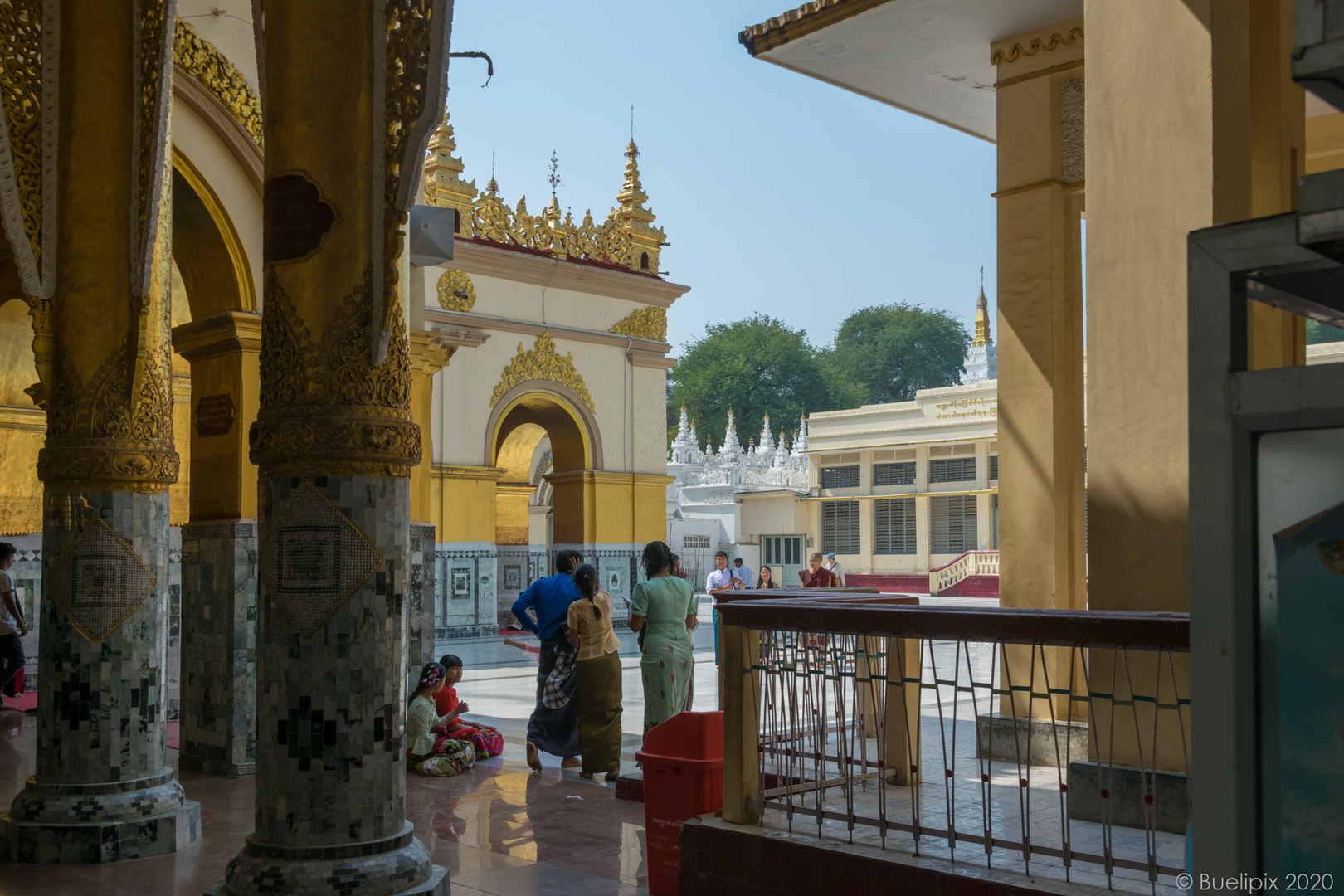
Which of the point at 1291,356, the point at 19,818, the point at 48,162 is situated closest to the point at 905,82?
the point at 1291,356

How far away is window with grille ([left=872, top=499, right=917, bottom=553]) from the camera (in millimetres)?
36219

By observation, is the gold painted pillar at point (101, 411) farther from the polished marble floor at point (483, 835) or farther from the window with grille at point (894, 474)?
the window with grille at point (894, 474)

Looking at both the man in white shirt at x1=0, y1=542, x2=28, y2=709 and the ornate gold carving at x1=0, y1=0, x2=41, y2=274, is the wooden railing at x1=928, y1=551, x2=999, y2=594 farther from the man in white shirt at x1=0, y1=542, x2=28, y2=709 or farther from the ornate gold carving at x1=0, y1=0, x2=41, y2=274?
the ornate gold carving at x1=0, y1=0, x2=41, y2=274

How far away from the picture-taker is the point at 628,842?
5.78 m

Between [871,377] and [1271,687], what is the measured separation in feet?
241

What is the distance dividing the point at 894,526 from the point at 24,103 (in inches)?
1294

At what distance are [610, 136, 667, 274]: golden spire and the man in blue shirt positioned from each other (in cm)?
1233

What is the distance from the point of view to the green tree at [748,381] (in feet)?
218

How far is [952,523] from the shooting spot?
3509 cm

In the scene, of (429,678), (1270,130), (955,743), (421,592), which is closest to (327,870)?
(955,743)

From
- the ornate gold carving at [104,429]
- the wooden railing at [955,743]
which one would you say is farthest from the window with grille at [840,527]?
the ornate gold carving at [104,429]

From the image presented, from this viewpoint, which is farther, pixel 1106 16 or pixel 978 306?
pixel 978 306

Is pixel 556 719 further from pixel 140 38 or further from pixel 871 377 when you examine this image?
pixel 871 377

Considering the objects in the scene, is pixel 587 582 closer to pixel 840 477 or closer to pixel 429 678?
pixel 429 678
